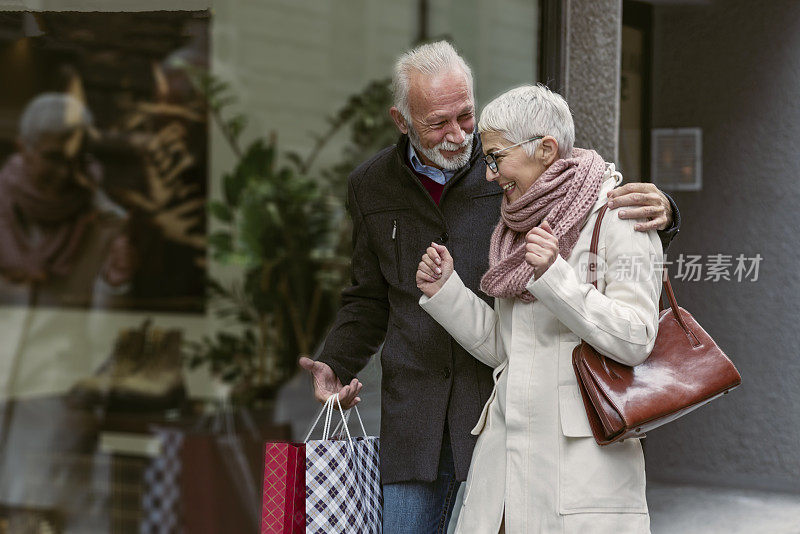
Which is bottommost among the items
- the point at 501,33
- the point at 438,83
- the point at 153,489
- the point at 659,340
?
the point at 153,489

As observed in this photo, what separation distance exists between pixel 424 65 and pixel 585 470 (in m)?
0.95

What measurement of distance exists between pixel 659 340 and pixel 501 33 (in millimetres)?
3373

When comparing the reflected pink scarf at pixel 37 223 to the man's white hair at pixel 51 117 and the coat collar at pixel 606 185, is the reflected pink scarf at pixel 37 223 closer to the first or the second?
the man's white hair at pixel 51 117

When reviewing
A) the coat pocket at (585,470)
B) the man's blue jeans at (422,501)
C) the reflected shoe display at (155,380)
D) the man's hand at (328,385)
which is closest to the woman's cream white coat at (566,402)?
the coat pocket at (585,470)

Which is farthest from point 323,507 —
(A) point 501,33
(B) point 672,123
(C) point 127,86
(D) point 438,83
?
(C) point 127,86

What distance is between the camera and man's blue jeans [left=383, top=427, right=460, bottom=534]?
2.42 meters

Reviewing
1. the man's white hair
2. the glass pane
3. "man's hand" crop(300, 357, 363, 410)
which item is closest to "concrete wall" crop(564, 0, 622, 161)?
the glass pane

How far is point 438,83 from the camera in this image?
233 centimetres

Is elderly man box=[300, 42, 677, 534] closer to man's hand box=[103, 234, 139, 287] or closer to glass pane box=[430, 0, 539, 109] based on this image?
glass pane box=[430, 0, 539, 109]

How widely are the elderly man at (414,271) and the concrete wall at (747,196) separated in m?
1.16

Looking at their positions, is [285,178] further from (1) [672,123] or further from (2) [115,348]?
(1) [672,123]

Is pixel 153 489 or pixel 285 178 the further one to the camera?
pixel 285 178

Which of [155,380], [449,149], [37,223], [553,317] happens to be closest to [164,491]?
[155,380]

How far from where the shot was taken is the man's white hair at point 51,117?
6214 millimetres
